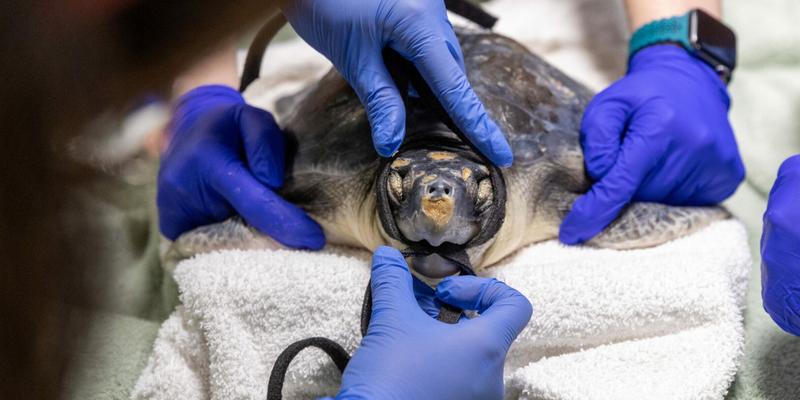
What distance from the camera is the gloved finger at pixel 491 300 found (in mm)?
871

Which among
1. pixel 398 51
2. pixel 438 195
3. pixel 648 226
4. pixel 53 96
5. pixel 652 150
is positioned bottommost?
pixel 648 226

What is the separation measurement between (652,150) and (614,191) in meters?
0.09

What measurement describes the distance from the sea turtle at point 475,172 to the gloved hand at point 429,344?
0.10m

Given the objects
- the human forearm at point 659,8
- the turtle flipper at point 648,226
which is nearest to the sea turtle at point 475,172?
the turtle flipper at point 648,226

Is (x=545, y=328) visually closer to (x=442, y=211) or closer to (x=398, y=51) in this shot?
(x=442, y=211)

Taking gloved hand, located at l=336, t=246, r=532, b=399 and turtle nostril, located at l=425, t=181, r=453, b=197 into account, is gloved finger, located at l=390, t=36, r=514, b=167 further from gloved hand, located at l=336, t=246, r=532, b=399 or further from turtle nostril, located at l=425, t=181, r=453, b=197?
gloved hand, located at l=336, t=246, r=532, b=399

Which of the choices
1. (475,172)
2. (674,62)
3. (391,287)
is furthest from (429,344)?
(674,62)

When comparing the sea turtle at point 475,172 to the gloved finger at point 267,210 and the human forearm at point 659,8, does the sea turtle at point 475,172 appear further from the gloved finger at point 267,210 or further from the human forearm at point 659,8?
the human forearm at point 659,8

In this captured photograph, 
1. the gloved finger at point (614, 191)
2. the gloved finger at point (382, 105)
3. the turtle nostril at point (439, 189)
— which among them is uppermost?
the gloved finger at point (382, 105)

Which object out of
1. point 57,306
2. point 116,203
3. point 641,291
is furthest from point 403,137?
point 57,306

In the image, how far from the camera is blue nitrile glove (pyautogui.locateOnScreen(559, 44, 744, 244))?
1196 millimetres

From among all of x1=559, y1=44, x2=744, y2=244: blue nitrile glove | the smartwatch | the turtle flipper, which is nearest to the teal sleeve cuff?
the smartwatch

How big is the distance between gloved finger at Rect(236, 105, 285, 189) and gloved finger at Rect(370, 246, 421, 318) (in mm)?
364

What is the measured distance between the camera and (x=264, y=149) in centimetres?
122
